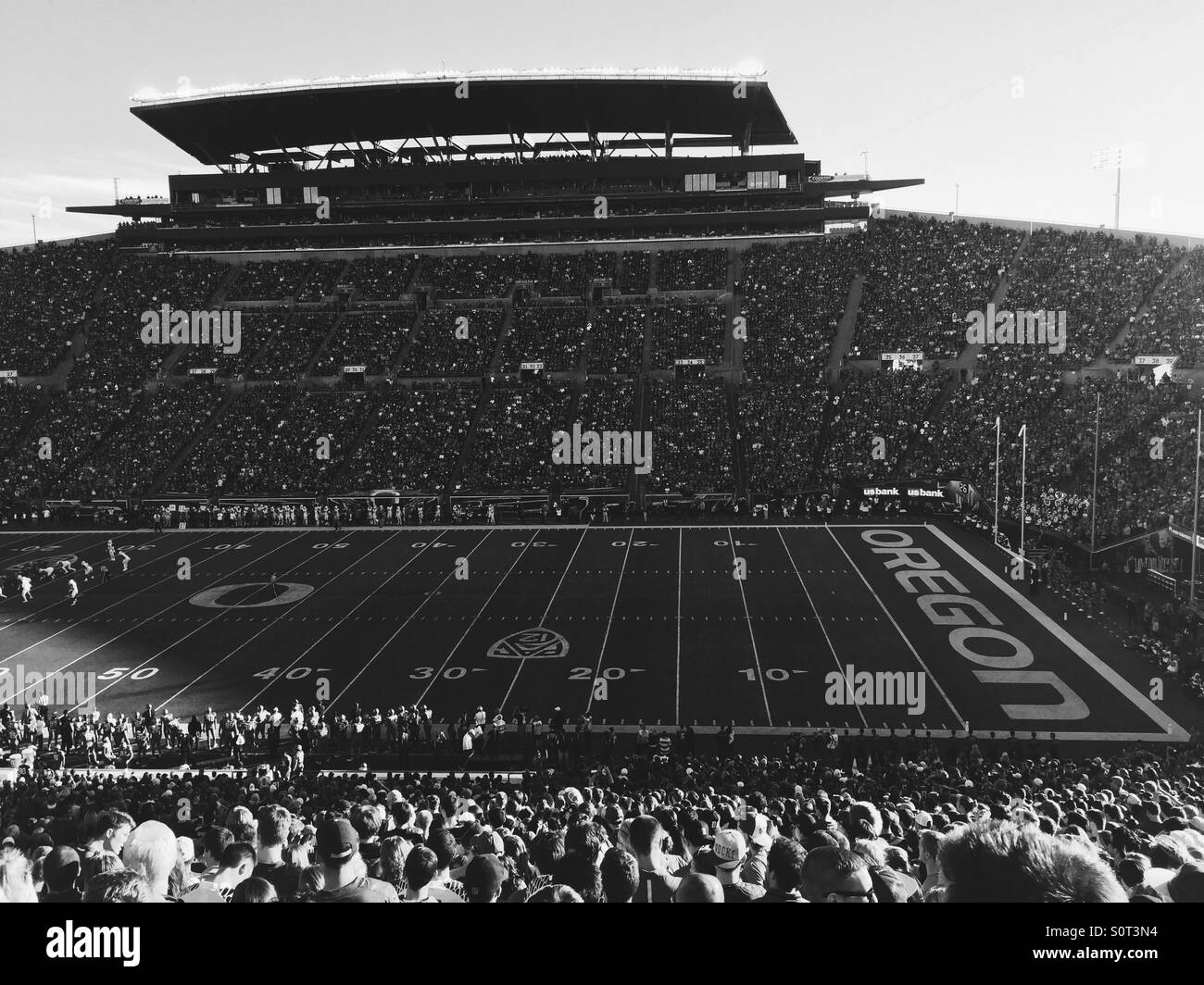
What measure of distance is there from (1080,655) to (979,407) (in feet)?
77.4

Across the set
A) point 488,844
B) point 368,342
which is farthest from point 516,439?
point 488,844

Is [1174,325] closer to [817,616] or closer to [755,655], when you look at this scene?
[817,616]

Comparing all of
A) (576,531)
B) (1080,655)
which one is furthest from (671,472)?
(1080,655)

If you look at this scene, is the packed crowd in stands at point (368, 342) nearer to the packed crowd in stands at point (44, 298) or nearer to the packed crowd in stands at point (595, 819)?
the packed crowd in stands at point (44, 298)

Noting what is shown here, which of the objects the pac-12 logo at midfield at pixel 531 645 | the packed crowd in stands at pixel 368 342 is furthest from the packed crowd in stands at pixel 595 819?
the packed crowd in stands at pixel 368 342

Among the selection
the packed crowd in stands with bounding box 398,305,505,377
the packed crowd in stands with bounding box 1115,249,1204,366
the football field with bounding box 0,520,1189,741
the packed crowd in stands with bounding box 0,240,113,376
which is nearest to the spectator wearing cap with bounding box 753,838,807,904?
the football field with bounding box 0,520,1189,741

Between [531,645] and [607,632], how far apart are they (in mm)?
2348

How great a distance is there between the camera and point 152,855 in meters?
5.39

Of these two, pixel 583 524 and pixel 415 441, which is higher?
pixel 415 441

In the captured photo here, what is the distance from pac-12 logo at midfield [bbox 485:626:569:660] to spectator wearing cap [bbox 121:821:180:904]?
19.3 meters

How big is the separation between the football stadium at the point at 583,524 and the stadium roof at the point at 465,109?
1.44ft

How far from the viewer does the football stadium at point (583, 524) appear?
28.6 feet
